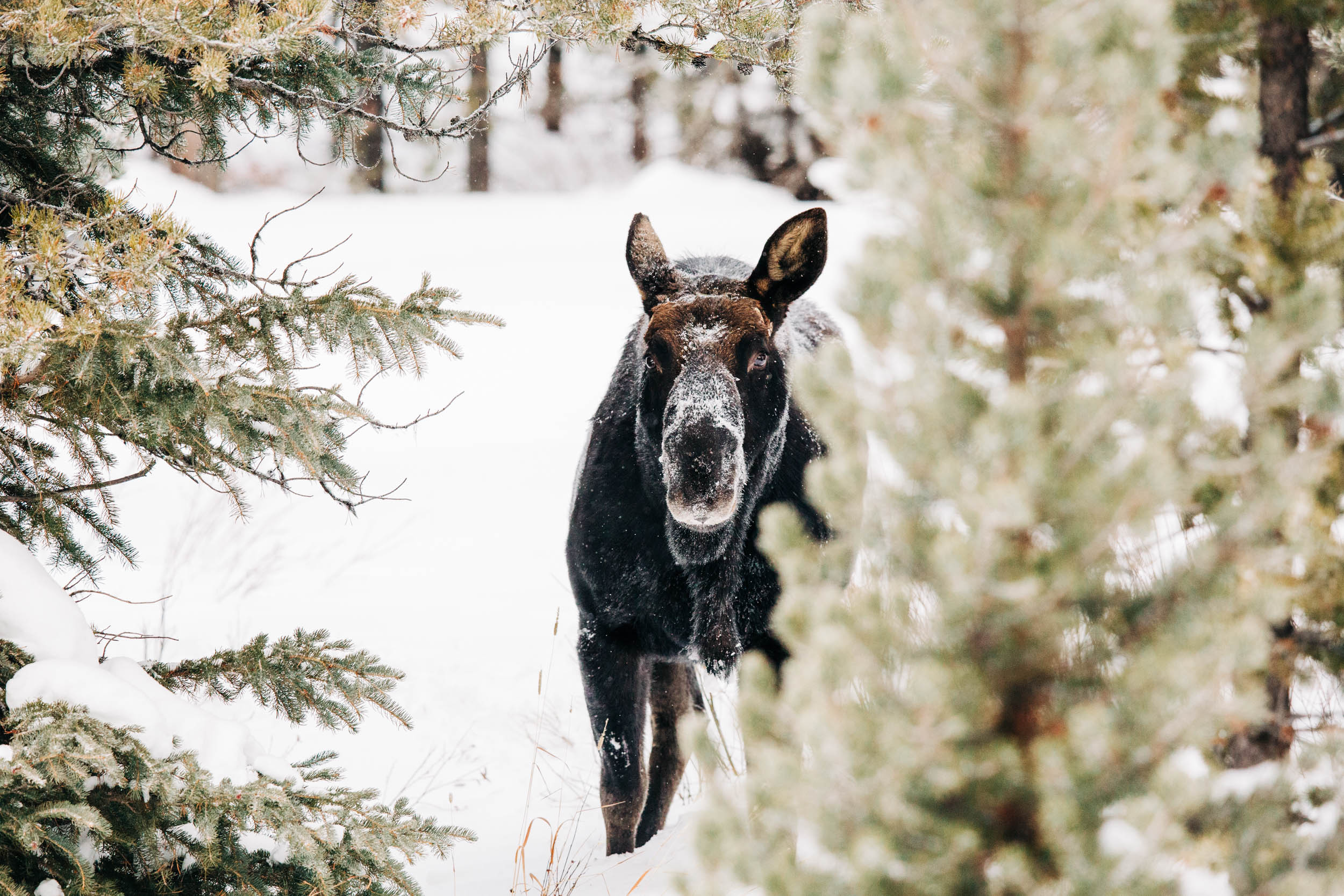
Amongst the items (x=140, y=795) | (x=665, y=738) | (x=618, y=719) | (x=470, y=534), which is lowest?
(x=470, y=534)

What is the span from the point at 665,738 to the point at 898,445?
11.2 ft

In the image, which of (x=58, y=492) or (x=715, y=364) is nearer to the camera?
(x=58, y=492)

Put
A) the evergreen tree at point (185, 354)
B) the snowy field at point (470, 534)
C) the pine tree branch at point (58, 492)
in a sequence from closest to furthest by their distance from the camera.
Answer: the evergreen tree at point (185, 354), the pine tree branch at point (58, 492), the snowy field at point (470, 534)

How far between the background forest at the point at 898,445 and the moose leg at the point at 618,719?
221 mm

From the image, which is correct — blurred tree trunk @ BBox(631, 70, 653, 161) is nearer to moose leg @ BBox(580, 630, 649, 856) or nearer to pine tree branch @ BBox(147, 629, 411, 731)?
moose leg @ BBox(580, 630, 649, 856)

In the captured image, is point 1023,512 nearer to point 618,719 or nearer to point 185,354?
point 185,354

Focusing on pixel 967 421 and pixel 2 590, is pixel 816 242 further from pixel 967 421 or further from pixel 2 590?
pixel 2 590

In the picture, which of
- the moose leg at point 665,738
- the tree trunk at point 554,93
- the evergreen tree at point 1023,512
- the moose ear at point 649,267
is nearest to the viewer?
the evergreen tree at point 1023,512

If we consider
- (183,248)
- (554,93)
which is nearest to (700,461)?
(183,248)

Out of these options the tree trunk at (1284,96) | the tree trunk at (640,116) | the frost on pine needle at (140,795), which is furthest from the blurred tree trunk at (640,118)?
the tree trunk at (1284,96)

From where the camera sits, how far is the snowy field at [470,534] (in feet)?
16.1

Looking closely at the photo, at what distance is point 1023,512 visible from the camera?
3.15ft

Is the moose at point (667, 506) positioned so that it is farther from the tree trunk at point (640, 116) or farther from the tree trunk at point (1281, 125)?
the tree trunk at point (640, 116)

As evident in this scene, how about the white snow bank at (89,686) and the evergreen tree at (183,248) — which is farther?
the evergreen tree at (183,248)
